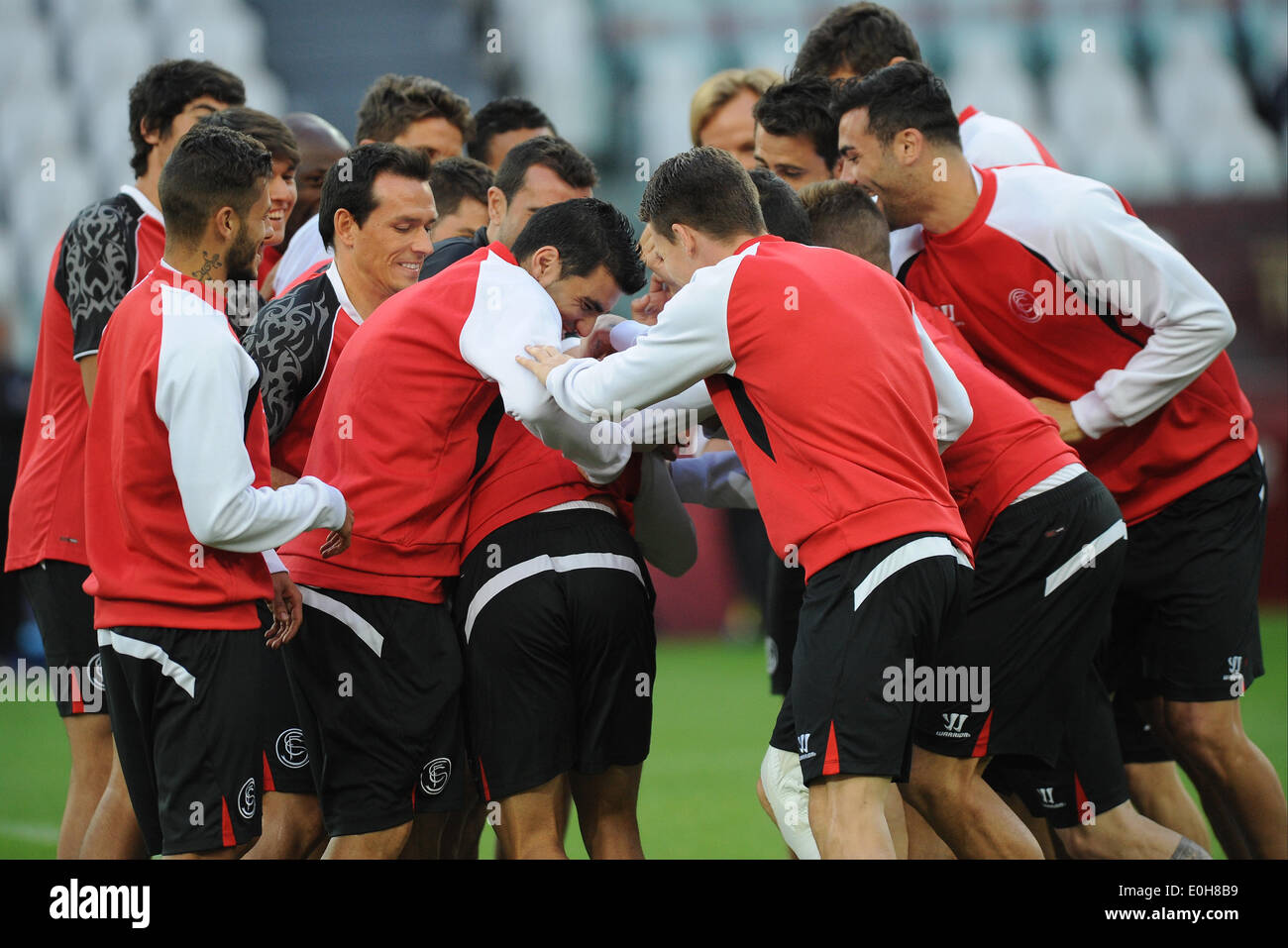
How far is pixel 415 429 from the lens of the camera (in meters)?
3.71

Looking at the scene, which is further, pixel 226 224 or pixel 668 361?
pixel 226 224

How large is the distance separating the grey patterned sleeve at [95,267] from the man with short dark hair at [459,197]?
39.4 inches

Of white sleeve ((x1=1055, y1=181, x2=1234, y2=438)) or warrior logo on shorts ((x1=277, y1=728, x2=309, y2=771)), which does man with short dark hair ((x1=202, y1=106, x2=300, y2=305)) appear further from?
white sleeve ((x1=1055, y1=181, x2=1234, y2=438))

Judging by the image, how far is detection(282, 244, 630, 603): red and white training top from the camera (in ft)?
12.1

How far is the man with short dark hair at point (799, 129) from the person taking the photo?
5.07 metres

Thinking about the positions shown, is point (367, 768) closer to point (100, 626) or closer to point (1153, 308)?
point (100, 626)

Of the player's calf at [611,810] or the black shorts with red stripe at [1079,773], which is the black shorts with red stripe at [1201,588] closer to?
the black shorts with red stripe at [1079,773]

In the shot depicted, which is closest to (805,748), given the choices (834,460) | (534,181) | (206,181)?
(834,460)

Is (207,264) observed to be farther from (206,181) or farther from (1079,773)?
(1079,773)

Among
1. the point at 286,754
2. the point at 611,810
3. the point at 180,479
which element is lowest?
the point at 611,810

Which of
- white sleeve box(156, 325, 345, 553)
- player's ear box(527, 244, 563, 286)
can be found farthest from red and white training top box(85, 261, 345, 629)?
player's ear box(527, 244, 563, 286)

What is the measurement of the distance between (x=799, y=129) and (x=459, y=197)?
122 centimetres

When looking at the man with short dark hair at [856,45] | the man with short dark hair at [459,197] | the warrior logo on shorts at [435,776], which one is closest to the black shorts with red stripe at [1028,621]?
the warrior logo on shorts at [435,776]

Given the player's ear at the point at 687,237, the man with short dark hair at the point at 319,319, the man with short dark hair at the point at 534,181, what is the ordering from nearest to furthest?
the player's ear at the point at 687,237 → the man with short dark hair at the point at 319,319 → the man with short dark hair at the point at 534,181
